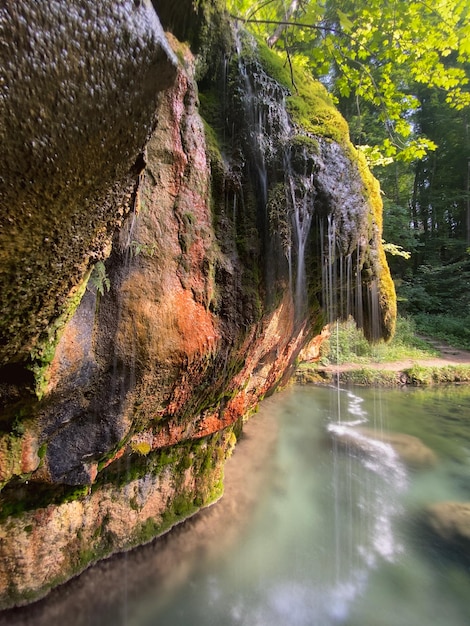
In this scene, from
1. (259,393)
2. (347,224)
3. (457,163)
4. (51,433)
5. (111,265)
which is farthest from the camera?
(457,163)

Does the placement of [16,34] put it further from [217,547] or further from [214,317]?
[217,547]

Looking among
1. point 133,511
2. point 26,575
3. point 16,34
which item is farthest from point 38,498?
point 16,34

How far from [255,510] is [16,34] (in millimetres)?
4968

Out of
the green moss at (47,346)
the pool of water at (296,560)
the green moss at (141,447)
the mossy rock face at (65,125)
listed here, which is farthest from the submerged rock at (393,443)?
the mossy rock face at (65,125)

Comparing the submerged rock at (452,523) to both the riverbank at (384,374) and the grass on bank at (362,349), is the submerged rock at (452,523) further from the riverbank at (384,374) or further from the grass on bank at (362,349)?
the grass on bank at (362,349)

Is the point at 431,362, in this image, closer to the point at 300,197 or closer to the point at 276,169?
the point at 300,197

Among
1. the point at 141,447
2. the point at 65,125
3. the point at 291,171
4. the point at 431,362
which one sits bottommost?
the point at 141,447

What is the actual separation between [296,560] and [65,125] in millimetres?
4460

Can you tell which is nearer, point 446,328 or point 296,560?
point 296,560

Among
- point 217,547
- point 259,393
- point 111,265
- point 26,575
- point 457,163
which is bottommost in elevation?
point 217,547

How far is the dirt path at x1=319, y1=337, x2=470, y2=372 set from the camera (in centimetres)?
1260

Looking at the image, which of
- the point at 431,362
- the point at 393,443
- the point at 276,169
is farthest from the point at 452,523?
the point at 431,362

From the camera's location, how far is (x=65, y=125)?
1045 millimetres

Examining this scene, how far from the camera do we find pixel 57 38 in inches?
36.7
